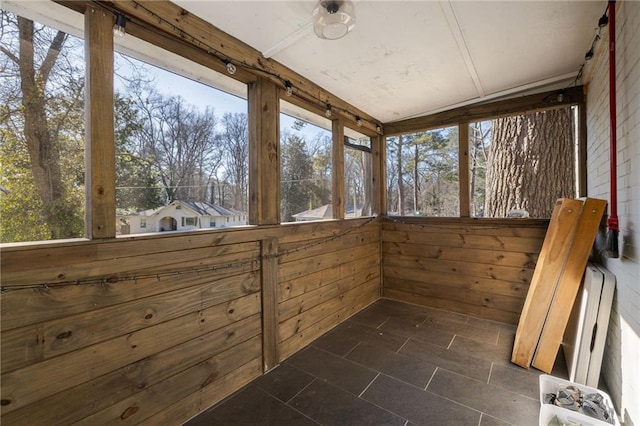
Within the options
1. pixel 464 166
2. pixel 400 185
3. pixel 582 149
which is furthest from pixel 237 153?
pixel 582 149

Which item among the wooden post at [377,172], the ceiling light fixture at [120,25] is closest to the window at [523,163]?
the wooden post at [377,172]

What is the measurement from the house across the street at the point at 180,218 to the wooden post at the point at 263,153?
0.17m

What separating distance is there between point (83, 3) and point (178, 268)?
52.0 inches

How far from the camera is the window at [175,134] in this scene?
4.57 ft

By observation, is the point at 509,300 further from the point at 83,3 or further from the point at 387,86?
the point at 83,3

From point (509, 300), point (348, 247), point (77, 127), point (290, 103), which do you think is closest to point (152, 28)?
point (77, 127)

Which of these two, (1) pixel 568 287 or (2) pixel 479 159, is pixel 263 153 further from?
(2) pixel 479 159

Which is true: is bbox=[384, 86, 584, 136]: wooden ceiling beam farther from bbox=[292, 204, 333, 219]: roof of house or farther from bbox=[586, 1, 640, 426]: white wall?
bbox=[292, 204, 333, 219]: roof of house

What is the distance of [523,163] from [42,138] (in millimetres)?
4015

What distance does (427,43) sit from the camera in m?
1.81

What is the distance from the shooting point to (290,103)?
7.59ft

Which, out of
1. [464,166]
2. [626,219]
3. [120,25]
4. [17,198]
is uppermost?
[120,25]

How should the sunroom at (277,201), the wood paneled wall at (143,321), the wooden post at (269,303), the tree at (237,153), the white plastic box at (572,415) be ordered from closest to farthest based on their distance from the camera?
the wood paneled wall at (143,321)
the sunroom at (277,201)
the white plastic box at (572,415)
the tree at (237,153)
the wooden post at (269,303)

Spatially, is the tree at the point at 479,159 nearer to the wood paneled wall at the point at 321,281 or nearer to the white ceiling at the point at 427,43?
the white ceiling at the point at 427,43
